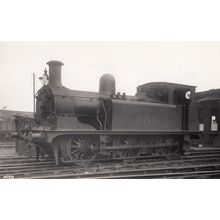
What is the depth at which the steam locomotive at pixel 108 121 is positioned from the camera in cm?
906

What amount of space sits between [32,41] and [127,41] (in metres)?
2.37

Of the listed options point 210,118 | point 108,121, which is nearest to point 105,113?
point 108,121

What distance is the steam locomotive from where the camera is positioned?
29.7 feet

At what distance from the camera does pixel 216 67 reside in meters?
8.41

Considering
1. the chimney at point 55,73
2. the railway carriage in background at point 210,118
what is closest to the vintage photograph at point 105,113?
the chimney at point 55,73

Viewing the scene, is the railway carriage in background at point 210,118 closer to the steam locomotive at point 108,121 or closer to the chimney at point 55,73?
the steam locomotive at point 108,121

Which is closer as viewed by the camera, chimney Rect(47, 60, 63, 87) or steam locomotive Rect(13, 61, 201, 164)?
Result: steam locomotive Rect(13, 61, 201, 164)

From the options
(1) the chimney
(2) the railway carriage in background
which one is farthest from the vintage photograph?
(2) the railway carriage in background

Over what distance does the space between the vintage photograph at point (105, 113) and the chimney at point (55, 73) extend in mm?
31

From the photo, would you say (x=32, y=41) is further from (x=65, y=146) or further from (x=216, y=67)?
(x=216, y=67)

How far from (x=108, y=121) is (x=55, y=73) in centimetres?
240

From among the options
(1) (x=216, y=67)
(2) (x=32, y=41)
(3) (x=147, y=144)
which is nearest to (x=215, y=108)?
(3) (x=147, y=144)

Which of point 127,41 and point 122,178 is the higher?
point 127,41

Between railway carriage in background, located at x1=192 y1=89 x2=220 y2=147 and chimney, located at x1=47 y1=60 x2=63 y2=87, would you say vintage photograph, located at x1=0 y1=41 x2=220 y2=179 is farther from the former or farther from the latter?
railway carriage in background, located at x1=192 y1=89 x2=220 y2=147
